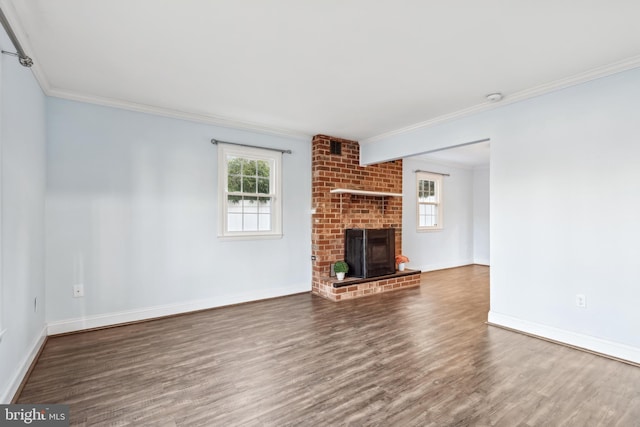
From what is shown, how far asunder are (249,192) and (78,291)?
7.26ft

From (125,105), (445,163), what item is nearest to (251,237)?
(125,105)

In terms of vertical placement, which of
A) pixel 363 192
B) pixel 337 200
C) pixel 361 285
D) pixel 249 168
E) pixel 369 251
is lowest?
pixel 361 285

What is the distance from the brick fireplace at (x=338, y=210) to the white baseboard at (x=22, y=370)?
10.3ft

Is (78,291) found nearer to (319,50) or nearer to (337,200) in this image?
(319,50)

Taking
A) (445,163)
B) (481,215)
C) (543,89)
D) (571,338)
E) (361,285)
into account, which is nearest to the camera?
(571,338)

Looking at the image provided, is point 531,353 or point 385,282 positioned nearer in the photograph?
point 531,353

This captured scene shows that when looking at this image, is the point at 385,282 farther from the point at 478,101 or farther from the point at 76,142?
the point at 76,142

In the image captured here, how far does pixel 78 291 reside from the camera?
324 centimetres

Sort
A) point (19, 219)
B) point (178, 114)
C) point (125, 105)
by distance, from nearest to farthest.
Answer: point (19, 219) < point (125, 105) < point (178, 114)

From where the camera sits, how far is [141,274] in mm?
3586

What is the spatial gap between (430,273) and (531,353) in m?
3.86

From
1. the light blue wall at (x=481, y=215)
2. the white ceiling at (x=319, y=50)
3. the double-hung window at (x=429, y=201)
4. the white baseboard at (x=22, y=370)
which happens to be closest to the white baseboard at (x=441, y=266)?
the light blue wall at (x=481, y=215)

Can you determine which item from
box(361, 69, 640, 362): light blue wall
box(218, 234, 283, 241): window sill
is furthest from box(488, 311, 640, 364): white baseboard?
box(218, 234, 283, 241): window sill

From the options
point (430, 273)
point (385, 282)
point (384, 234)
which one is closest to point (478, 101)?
point (384, 234)
